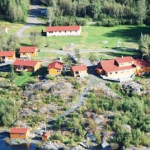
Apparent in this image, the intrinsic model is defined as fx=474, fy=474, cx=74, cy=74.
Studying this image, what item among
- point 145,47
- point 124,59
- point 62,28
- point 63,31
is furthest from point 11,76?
point 62,28

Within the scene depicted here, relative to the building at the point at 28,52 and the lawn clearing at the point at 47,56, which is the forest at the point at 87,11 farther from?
the building at the point at 28,52

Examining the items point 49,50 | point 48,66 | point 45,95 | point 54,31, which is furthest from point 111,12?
point 45,95

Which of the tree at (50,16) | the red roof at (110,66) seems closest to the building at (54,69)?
the red roof at (110,66)

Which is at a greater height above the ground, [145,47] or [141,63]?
[145,47]

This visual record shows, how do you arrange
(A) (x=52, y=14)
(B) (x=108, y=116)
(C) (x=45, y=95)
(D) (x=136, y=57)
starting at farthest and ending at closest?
(A) (x=52, y=14)
(D) (x=136, y=57)
(C) (x=45, y=95)
(B) (x=108, y=116)

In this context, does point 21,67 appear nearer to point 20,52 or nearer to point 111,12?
point 20,52

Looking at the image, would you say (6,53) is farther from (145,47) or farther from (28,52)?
(145,47)
